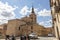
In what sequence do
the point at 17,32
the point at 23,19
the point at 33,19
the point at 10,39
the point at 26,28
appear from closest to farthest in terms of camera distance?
the point at 10,39
the point at 17,32
the point at 26,28
the point at 23,19
the point at 33,19

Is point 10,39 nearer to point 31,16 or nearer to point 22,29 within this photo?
point 22,29

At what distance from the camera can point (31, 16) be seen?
61.6 metres

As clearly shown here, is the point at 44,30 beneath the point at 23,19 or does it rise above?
beneath

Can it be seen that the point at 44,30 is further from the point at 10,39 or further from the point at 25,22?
the point at 10,39

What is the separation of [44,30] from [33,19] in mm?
9465

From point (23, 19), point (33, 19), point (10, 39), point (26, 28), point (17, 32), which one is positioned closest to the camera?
point (10, 39)

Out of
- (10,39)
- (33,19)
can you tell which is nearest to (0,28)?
(33,19)

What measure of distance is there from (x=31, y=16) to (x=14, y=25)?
15615 mm

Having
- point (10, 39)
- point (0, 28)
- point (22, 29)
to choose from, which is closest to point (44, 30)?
point (22, 29)

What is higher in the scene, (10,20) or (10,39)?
(10,20)

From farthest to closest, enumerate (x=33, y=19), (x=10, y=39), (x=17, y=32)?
1. (x=33, y=19)
2. (x=17, y=32)
3. (x=10, y=39)

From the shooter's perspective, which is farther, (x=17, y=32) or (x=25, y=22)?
(x=25, y=22)

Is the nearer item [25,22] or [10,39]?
[10,39]

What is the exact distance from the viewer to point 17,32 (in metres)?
46.5
